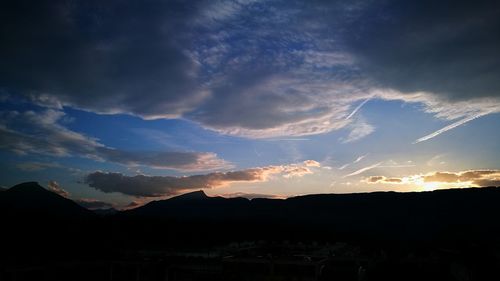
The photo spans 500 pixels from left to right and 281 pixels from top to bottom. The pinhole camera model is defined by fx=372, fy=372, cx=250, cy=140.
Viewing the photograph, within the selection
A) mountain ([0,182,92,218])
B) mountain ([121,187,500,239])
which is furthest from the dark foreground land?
mountain ([0,182,92,218])

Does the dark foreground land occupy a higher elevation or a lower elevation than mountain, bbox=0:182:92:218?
lower

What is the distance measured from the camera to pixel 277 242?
122 ft

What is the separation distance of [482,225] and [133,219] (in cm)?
5307

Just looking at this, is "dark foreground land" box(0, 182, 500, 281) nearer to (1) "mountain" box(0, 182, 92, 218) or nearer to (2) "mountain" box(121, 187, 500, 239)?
(2) "mountain" box(121, 187, 500, 239)

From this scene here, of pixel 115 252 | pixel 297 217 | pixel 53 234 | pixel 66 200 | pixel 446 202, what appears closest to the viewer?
pixel 115 252

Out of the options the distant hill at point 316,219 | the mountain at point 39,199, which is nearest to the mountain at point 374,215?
the distant hill at point 316,219

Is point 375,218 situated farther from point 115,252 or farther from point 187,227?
point 115,252

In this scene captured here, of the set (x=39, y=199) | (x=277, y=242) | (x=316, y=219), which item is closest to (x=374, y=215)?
(x=316, y=219)

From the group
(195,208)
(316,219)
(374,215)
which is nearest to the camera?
(374,215)

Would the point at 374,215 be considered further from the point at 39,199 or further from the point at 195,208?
the point at 39,199

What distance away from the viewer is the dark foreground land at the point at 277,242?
21.1 m

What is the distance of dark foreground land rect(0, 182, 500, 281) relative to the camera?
2106cm

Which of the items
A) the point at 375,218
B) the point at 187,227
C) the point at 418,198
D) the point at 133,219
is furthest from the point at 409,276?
the point at 418,198

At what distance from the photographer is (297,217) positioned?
81500 millimetres
